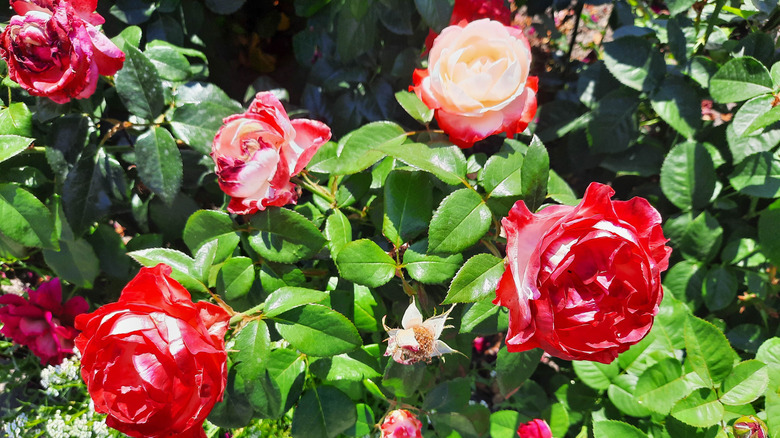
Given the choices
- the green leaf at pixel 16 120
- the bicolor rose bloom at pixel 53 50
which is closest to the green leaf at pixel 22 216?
the green leaf at pixel 16 120

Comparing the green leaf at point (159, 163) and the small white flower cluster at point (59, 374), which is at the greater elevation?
the green leaf at point (159, 163)

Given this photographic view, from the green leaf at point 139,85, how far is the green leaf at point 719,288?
1.14 metres

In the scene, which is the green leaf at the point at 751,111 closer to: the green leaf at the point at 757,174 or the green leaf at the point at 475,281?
the green leaf at the point at 757,174

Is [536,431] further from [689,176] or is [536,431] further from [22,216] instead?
[22,216]

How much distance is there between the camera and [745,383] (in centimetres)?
79

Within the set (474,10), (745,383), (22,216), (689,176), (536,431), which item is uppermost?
(474,10)

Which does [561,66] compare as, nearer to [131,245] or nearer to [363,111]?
[363,111]

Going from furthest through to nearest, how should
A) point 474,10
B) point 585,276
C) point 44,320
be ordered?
point 44,320 < point 474,10 < point 585,276

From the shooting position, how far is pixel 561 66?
158 cm

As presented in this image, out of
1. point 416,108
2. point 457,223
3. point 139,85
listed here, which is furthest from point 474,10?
point 139,85

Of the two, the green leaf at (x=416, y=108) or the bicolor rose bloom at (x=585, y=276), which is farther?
the green leaf at (x=416, y=108)

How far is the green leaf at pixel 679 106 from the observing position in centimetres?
104

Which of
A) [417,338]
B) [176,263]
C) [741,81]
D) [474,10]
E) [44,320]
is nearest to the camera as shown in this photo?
[417,338]

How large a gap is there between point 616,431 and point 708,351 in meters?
0.20
